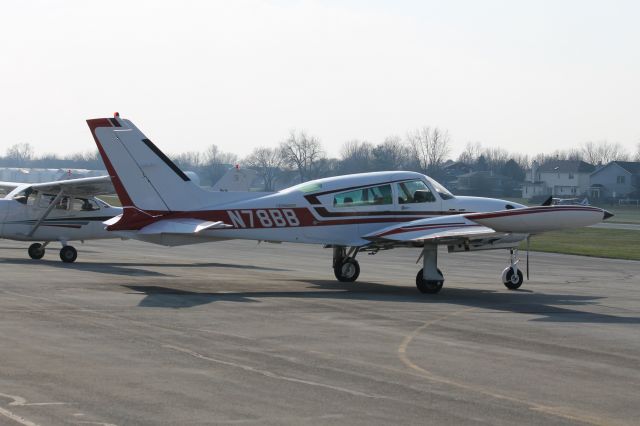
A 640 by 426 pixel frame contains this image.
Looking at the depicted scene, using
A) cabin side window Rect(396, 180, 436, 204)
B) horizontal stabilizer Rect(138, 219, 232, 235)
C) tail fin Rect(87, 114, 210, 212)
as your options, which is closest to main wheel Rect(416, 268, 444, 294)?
cabin side window Rect(396, 180, 436, 204)

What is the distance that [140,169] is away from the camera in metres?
23.1

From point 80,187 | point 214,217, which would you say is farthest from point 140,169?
point 80,187

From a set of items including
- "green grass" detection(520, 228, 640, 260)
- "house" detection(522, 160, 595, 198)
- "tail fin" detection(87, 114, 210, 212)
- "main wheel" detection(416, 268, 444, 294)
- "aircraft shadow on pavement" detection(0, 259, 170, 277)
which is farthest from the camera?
"house" detection(522, 160, 595, 198)

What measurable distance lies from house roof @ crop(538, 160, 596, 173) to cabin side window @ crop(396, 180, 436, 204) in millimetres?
132273

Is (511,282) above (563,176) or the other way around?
the other way around

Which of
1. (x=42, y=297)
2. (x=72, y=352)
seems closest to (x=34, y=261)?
(x=42, y=297)

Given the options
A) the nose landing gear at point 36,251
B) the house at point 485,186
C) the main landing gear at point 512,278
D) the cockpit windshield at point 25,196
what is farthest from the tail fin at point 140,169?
the house at point 485,186

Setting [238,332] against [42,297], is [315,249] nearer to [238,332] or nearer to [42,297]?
[42,297]

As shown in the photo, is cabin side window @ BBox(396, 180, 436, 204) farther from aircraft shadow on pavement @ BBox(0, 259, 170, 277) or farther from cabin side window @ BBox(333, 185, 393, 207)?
aircraft shadow on pavement @ BBox(0, 259, 170, 277)

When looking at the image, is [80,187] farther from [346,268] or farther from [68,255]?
[346,268]

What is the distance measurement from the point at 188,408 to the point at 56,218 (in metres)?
21.8

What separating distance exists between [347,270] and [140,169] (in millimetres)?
5989

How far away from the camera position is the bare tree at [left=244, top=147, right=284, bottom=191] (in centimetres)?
13150

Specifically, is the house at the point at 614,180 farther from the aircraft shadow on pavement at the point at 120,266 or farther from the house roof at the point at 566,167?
the aircraft shadow on pavement at the point at 120,266
